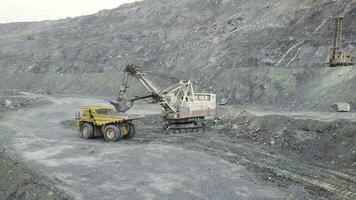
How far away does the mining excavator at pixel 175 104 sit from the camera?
74.0 ft

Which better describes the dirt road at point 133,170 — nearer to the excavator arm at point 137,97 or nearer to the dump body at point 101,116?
the dump body at point 101,116

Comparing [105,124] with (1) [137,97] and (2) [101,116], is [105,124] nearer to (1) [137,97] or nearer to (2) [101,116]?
(2) [101,116]

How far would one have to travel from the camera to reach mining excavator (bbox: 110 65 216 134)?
22547 millimetres

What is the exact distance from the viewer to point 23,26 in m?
87.8

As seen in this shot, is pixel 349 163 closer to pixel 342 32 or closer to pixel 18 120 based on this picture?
pixel 342 32

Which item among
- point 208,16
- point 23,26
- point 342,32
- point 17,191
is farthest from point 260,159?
point 23,26

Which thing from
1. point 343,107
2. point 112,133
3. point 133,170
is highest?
point 343,107

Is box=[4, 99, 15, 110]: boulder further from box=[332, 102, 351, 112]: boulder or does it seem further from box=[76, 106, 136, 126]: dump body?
box=[332, 102, 351, 112]: boulder

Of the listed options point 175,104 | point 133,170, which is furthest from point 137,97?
point 133,170

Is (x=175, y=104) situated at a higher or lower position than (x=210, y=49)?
lower

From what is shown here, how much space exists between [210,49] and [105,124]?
69.4ft

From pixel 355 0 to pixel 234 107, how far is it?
13.8 meters

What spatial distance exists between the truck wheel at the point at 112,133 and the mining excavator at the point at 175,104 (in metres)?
1.39

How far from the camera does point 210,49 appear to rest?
40406 mm
